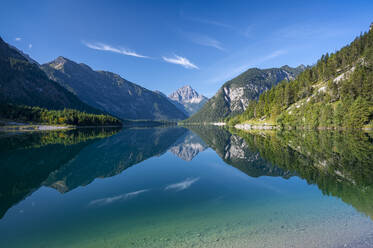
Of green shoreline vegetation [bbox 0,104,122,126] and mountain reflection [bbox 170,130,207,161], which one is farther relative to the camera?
green shoreline vegetation [bbox 0,104,122,126]

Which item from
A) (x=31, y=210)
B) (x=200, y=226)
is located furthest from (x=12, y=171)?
(x=200, y=226)

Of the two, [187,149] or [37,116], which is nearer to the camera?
[187,149]

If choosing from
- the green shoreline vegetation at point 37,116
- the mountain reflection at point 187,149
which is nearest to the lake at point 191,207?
the mountain reflection at point 187,149

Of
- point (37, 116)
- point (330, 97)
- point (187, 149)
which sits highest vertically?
point (330, 97)

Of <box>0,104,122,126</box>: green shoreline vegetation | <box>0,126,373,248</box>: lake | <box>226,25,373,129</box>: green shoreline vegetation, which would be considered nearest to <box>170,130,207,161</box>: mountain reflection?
<box>0,126,373,248</box>: lake

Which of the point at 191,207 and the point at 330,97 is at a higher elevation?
the point at 330,97

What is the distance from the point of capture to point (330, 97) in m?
96.4

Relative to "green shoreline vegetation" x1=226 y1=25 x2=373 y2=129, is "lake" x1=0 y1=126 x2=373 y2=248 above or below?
below

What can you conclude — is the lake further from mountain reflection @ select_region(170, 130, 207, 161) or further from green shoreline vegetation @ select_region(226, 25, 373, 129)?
green shoreline vegetation @ select_region(226, 25, 373, 129)

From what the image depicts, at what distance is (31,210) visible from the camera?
13281 mm

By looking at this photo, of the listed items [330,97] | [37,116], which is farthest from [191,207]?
[37,116]

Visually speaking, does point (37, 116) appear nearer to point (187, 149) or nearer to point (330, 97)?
point (187, 149)

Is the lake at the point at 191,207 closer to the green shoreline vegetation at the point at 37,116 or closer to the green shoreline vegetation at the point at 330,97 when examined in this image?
the green shoreline vegetation at the point at 330,97

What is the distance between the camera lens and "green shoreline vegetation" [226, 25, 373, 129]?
78125 millimetres
